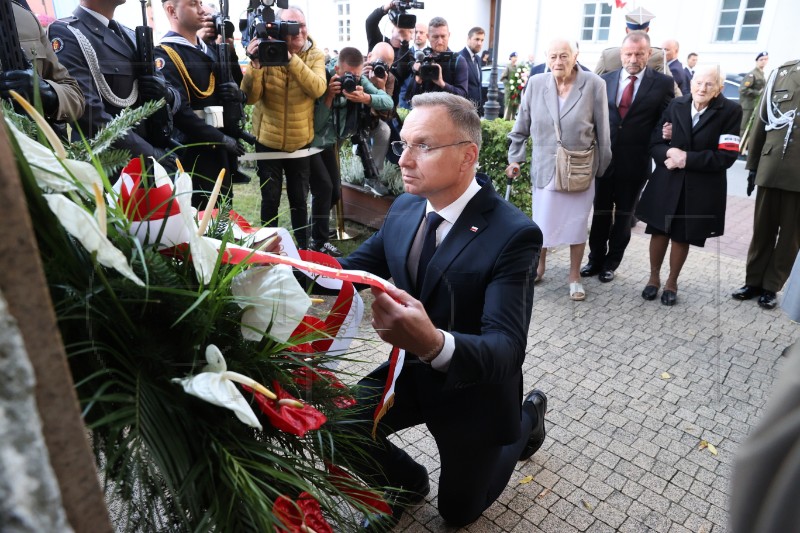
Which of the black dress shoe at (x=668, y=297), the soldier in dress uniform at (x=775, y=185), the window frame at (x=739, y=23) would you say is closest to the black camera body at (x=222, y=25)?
the black dress shoe at (x=668, y=297)

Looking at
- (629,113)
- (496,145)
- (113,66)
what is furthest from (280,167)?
(629,113)

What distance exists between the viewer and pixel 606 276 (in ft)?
17.9

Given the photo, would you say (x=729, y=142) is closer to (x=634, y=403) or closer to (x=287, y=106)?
(x=634, y=403)

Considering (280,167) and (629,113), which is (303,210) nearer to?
(280,167)

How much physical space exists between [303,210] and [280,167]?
44cm

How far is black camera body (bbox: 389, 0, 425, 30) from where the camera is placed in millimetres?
6332

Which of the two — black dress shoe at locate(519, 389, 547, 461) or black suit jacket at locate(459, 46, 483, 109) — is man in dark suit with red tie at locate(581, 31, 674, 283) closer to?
black suit jacket at locate(459, 46, 483, 109)

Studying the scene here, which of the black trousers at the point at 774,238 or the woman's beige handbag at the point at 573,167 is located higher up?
the woman's beige handbag at the point at 573,167

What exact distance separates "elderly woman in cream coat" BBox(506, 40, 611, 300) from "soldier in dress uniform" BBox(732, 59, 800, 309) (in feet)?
4.33

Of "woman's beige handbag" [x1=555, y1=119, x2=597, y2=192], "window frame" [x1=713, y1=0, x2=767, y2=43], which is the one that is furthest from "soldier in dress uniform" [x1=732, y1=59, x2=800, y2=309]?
"window frame" [x1=713, y1=0, x2=767, y2=43]

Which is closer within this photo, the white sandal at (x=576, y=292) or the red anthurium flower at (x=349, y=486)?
the red anthurium flower at (x=349, y=486)

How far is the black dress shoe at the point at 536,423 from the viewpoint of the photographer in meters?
2.86

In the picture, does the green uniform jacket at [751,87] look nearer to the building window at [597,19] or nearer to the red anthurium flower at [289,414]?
the building window at [597,19]

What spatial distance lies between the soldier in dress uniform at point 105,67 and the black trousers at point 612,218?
12.3 feet
